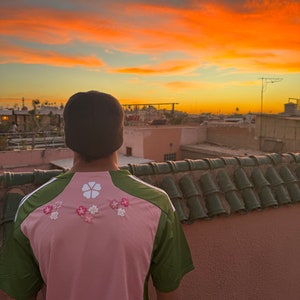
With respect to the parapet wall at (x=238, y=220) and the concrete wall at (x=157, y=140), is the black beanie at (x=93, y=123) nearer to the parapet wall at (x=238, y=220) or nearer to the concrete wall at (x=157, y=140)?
the parapet wall at (x=238, y=220)

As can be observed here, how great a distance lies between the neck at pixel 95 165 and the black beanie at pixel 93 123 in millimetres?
35

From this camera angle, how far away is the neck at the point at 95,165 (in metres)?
1.74

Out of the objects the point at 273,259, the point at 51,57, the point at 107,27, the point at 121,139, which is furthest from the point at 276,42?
the point at 121,139

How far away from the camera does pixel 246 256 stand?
359 cm

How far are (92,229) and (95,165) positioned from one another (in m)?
0.31

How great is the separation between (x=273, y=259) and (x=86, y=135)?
9.33 ft

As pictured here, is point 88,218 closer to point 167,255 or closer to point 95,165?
point 95,165

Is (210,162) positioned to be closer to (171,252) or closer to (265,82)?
(171,252)

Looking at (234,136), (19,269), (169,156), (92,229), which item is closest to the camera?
(92,229)

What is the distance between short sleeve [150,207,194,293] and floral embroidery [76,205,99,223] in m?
0.32

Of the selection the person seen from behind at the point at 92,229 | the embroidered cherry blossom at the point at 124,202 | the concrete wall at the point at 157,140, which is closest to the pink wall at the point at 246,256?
the person seen from behind at the point at 92,229

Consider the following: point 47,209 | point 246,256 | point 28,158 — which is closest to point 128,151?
point 28,158

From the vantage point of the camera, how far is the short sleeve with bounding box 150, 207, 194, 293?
173 centimetres

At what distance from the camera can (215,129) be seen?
28984 mm
